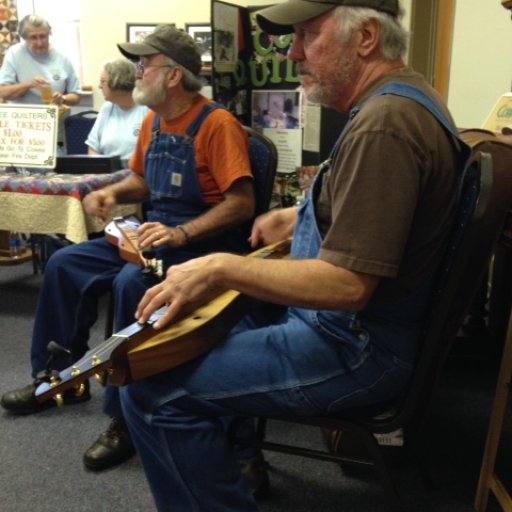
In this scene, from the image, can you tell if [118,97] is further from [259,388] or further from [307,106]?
[259,388]

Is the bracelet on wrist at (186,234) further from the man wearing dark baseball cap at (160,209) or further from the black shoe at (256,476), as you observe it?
the black shoe at (256,476)

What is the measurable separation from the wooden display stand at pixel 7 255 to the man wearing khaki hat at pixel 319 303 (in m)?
2.61

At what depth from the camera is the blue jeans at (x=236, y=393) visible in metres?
1.07

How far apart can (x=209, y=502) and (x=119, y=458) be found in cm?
75

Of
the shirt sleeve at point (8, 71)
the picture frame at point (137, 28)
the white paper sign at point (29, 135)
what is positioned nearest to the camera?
the white paper sign at point (29, 135)

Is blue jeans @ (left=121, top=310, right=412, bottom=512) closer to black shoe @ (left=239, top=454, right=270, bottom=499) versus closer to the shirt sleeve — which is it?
black shoe @ (left=239, top=454, right=270, bottom=499)

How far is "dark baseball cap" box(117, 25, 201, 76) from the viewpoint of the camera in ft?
6.29

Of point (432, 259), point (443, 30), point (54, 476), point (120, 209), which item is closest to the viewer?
point (432, 259)

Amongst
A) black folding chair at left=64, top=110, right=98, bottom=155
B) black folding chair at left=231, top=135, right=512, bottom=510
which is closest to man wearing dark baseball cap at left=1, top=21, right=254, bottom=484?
black folding chair at left=231, top=135, right=512, bottom=510

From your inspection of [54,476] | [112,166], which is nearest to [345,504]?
[54,476]

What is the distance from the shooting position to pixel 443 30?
12.4 ft

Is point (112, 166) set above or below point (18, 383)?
above

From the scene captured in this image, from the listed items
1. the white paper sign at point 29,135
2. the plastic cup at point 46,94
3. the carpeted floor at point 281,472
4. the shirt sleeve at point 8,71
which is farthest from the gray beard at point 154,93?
the shirt sleeve at point 8,71

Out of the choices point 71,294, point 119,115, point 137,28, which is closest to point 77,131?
point 119,115
